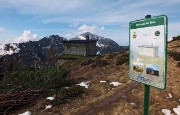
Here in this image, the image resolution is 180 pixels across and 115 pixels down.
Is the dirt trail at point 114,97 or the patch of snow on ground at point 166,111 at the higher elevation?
the dirt trail at point 114,97

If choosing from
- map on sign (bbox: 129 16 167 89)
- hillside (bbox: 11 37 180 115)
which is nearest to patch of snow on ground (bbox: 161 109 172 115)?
hillside (bbox: 11 37 180 115)

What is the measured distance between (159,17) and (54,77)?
1081 centimetres

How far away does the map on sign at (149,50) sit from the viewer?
5.52 metres

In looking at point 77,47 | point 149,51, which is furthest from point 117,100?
point 77,47

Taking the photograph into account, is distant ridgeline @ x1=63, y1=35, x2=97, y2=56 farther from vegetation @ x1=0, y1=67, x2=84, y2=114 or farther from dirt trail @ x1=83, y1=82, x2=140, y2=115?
dirt trail @ x1=83, y1=82, x2=140, y2=115

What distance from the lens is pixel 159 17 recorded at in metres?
5.51

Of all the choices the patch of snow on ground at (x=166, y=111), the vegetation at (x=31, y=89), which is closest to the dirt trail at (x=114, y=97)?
the vegetation at (x=31, y=89)

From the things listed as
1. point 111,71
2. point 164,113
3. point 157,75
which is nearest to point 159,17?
point 157,75

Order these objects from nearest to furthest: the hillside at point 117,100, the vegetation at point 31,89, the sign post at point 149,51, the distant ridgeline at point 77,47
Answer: the sign post at point 149,51, the hillside at point 117,100, the vegetation at point 31,89, the distant ridgeline at point 77,47

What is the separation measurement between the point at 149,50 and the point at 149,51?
2 centimetres

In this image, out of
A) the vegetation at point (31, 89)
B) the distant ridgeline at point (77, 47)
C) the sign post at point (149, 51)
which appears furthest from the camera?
the distant ridgeline at point (77, 47)

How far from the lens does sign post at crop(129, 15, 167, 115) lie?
5508mm

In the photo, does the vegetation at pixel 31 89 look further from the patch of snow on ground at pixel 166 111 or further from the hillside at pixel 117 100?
the patch of snow on ground at pixel 166 111

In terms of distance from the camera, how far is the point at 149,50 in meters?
5.92
